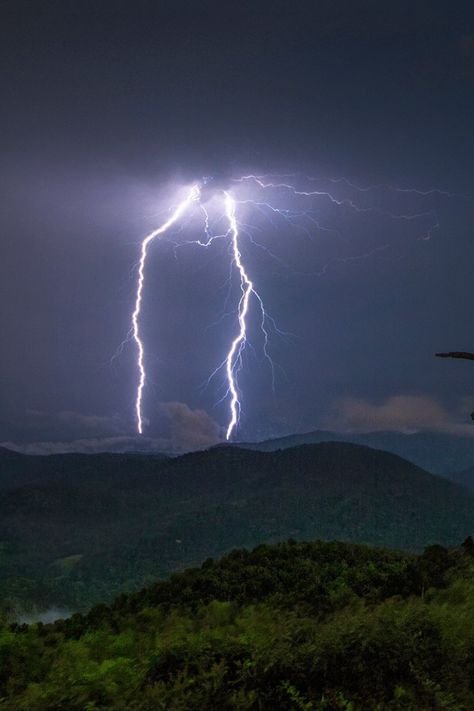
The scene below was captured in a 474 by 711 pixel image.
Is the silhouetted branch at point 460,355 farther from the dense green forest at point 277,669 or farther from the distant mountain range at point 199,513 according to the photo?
the distant mountain range at point 199,513

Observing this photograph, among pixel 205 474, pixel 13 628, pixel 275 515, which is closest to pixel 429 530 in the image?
pixel 275 515

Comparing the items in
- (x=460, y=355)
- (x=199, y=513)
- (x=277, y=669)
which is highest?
(x=460, y=355)

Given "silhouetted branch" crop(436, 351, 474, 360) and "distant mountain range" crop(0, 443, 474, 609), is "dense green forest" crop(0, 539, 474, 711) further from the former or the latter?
"distant mountain range" crop(0, 443, 474, 609)

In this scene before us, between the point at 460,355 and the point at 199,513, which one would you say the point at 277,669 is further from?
the point at 199,513

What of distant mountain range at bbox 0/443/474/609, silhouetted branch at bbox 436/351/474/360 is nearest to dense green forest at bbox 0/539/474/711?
silhouetted branch at bbox 436/351/474/360

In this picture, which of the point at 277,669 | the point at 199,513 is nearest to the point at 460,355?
the point at 277,669

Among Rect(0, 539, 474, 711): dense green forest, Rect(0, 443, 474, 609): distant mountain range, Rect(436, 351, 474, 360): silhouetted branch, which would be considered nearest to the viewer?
Rect(0, 539, 474, 711): dense green forest

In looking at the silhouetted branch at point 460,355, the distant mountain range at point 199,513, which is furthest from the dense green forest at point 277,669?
the distant mountain range at point 199,513

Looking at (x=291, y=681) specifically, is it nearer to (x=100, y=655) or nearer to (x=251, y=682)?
(x=251, y=682)

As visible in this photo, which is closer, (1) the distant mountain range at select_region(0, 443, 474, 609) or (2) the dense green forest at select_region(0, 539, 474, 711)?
(2) the dense green forest at select_region(0, 539, 474, 711)
